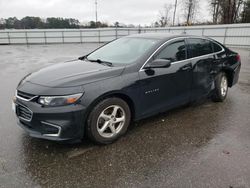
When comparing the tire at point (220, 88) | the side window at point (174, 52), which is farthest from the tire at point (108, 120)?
the tire at point (220, 88)

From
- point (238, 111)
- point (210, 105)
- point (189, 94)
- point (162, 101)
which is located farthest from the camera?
point (210, 105)

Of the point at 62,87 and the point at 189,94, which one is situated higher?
the point at 62,87

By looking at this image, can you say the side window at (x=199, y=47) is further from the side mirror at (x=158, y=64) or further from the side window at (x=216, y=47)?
the side mirror at (x=158, y=64)

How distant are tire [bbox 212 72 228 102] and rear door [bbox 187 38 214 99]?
0.72 feet

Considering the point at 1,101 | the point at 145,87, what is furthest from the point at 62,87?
the point at 1,101

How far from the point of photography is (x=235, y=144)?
303cm

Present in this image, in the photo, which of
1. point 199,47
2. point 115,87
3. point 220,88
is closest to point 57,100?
point 115,87

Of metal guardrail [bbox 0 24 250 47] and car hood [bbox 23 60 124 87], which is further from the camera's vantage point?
metal guardrail [bbox 0 24 250 47]

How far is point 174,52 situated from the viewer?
3.72m

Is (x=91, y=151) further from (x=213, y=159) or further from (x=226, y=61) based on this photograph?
(x=226, y=61)

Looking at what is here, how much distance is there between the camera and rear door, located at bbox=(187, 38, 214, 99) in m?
3.98

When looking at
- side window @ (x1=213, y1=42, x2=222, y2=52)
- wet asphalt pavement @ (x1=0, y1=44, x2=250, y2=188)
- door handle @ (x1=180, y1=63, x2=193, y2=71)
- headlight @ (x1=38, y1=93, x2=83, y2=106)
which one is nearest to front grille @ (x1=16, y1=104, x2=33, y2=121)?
headlight @ (x1=38, y1=93, x2=83, y2=106)

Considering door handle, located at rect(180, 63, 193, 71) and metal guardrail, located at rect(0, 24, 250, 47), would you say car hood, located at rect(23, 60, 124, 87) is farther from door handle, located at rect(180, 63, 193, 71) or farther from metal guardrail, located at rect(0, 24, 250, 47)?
metal guardrail, located at rect(0, 24, 250, 47)

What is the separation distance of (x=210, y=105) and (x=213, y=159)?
2147 mm
